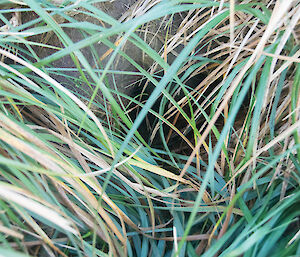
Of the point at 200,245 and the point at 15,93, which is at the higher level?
the point at 15,93


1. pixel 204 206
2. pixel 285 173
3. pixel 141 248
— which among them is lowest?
pixel 141 248

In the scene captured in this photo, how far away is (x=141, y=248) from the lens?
2.17 feet

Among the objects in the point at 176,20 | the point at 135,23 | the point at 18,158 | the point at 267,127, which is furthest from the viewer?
the point at 176,20

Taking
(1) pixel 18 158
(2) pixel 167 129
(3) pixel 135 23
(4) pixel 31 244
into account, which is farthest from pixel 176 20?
(4) pixel 31 244

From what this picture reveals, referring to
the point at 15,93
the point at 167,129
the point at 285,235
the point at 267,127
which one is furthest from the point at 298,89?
the point at 15,93

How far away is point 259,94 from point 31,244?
47 cm

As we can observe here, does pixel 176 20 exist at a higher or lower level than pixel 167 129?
higher

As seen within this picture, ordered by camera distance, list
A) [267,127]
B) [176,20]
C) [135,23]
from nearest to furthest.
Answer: [135,23] < [267,127] < [176,20]

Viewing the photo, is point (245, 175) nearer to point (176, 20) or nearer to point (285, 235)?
point (285, 235)

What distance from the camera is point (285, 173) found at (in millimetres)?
582

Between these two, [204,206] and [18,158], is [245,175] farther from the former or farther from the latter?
[18,158]

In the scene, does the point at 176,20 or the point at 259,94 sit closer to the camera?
the point at 259,94

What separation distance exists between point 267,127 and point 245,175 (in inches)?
4.9

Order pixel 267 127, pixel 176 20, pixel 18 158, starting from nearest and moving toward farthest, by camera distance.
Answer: pixel 18 158, pixel 267 127, pixel 176 20
